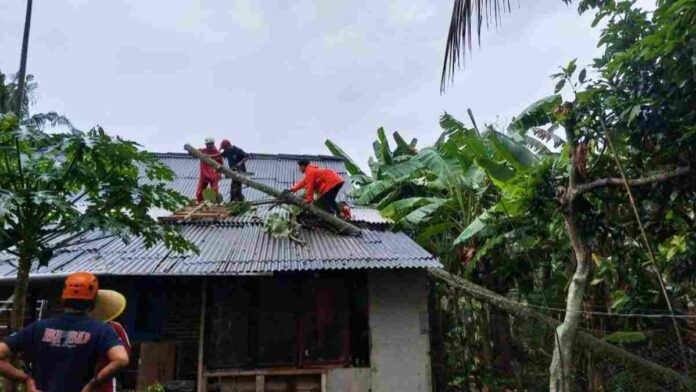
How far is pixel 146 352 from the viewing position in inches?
269

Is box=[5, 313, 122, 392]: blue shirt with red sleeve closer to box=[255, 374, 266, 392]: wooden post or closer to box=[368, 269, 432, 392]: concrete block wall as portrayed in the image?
box=[255, 374, 266, 392]: wooden post

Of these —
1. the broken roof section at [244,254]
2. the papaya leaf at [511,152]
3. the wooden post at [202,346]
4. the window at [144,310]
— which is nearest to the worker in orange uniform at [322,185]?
the broken roof section at [244,254]

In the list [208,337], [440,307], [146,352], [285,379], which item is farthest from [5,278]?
[440,307]

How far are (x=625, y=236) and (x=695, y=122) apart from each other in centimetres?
207

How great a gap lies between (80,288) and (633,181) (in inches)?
198

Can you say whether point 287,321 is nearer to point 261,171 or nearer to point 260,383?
point 260,383

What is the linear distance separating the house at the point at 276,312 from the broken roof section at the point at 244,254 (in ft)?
0.09

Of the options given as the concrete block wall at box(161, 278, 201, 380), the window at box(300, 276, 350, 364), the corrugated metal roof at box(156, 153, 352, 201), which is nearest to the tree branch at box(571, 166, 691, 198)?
the window at box(300, 276, 350, 364)

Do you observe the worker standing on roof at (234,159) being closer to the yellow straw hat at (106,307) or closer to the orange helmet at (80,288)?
the yellow straw hat at (106,307)

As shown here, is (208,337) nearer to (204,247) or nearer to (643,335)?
(204,247)

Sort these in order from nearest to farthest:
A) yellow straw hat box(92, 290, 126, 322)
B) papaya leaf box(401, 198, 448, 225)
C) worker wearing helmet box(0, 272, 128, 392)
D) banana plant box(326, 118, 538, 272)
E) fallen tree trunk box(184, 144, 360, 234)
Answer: worker wearing helmet box(0, 272, 128, 392) < yellow straw hat box(92, 290, 126, 322) < banana plant box(326, 118, 538, 272) < fallen tree trunk box(184, 144, 360, 234) < papaya leaf box(401, 198, 448, 225)

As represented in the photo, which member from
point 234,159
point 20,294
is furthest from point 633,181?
point 234,159

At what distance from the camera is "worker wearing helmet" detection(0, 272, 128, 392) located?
2.70 m

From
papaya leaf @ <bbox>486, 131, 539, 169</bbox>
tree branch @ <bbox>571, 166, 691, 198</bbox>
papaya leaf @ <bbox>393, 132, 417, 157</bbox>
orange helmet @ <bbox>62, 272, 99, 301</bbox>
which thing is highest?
papaya leaf @ <bbox>393, 132, 417, 157</bbox>
